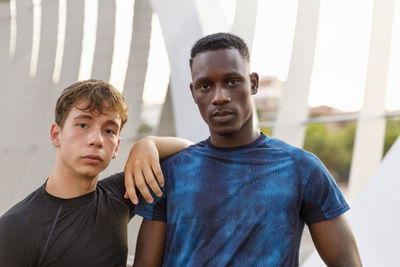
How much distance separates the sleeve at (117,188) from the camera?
2.25m

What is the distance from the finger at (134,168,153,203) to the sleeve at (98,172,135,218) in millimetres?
152

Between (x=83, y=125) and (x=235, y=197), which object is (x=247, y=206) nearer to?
(x=235, y=197)

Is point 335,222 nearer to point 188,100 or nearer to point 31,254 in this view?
point 31,254

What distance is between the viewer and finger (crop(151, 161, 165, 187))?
2.08m

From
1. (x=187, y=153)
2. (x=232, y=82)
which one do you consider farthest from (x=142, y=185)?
(x=232, y=82)

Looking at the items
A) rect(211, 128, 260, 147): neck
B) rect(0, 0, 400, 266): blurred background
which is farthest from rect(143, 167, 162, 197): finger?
rect(0, 0, 400, 266): blurred background

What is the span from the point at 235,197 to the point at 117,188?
66cm

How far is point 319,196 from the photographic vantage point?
1915 millimetres

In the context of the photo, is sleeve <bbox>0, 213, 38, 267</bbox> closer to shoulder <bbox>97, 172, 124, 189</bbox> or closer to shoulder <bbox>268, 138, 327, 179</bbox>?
shoulder <bbox>97, 172, 124, 189</bbox>

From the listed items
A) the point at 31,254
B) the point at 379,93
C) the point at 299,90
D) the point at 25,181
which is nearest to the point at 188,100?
the point at 299,90

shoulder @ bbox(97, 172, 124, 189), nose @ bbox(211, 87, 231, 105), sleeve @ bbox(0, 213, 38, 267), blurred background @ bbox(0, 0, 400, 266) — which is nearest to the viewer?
sleeve @ bbox(0, 213, 38, 267)

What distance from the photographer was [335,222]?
193cm

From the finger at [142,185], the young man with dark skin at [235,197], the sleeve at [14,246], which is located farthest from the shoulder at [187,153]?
the sleeve at [14,246]

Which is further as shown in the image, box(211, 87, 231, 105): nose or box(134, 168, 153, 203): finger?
box(134, 168, 153, 203): finger
